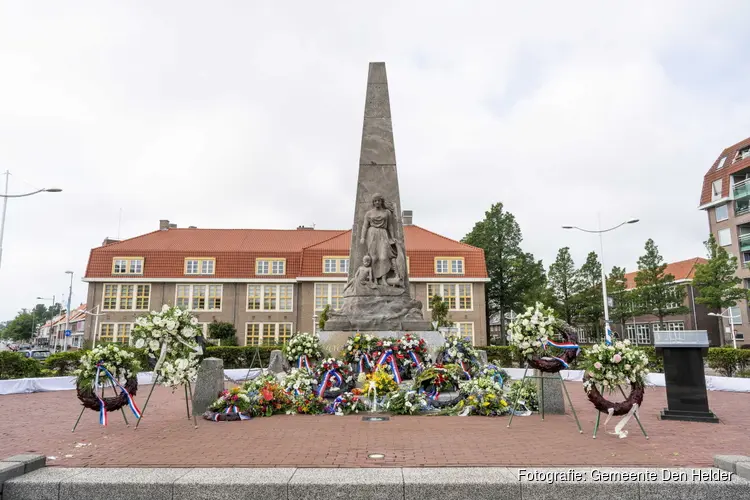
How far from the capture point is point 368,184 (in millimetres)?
15328

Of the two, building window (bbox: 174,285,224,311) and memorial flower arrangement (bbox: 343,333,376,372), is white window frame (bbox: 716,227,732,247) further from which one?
building window (bbox: 174,285,224,311)

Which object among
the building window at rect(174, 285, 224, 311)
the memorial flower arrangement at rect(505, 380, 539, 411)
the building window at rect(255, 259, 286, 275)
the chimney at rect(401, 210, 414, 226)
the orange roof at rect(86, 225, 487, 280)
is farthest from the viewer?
the chimney at rect(401, 210, 414, 226)

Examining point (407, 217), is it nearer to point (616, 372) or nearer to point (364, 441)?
point (616, 372)

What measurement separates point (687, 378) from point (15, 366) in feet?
67.7

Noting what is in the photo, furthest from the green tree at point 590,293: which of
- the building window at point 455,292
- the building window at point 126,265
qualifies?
the building window at point 126,265

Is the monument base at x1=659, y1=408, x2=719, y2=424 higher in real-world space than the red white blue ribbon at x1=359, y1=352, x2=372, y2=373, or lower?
lower

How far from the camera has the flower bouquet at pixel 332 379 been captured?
1084cm

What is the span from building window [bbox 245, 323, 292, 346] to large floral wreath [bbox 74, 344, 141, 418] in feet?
122

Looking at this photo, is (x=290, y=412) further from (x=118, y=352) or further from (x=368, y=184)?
(x=368, y=184)

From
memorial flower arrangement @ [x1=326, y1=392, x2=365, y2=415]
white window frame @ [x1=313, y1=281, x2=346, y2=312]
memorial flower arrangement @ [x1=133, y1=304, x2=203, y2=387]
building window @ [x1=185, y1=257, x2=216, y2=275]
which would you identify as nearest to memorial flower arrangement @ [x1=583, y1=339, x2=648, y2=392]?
memorial flower arrangement @ [x1=326, y1=392, x2=365, y2=415]

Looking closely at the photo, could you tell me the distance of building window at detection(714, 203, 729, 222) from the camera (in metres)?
45.0

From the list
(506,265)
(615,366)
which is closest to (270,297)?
(506,265)

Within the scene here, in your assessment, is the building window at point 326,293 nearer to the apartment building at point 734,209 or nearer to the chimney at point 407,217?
the chimney at point 407,217

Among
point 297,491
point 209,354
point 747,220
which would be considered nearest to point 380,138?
point 297,491
